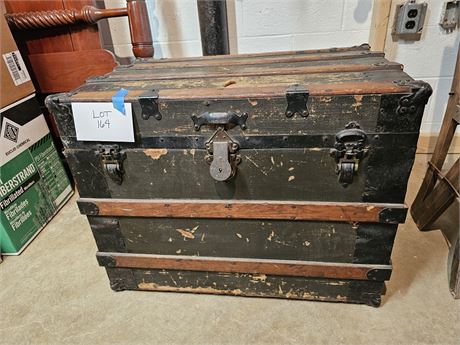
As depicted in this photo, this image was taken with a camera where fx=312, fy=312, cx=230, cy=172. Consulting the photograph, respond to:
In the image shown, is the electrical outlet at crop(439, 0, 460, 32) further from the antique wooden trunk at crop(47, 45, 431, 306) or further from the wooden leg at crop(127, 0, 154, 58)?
the wooden leg at crop(127, 0, 154, 58)

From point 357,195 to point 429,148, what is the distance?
4.22ft

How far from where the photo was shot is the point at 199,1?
4.56ft

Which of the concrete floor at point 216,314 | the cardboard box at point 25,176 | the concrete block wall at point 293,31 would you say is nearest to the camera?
the concrete floor at point 216,314

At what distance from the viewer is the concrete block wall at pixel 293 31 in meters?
1.54

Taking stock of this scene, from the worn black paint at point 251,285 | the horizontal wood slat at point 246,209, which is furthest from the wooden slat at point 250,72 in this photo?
the worn black paint at point 251,285

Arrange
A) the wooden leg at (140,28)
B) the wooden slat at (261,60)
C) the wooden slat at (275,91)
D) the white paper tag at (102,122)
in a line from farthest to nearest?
the wooden leg at (140,28), the wooden slat at (261,60), the white paper tag at (102,122), the wooden slat at (275,91)

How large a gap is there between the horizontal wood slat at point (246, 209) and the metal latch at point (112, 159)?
0.09m

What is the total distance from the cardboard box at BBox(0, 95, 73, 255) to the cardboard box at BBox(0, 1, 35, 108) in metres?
0.04

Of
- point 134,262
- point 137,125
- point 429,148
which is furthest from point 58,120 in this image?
point 429,148

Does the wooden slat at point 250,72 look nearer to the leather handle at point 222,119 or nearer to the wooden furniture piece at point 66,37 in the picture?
the leather handle at point 222,119

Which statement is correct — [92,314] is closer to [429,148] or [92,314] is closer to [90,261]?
[90,261]

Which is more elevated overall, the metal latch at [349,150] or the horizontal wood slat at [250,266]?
the metal latch at [349,150]

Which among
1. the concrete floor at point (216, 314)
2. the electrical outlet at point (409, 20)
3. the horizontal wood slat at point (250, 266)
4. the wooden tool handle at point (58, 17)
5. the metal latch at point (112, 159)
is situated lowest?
the concrete floor at point (216, 314)

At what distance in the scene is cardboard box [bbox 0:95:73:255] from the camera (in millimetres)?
1277
